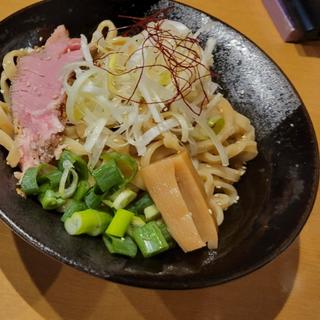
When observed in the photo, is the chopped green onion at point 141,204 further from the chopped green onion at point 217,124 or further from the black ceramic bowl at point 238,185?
the chopped green onion at point 217,124

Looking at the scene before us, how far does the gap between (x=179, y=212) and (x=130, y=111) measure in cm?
31

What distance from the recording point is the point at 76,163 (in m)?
1.29

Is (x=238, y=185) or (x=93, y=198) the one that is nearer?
(x=93, y=198)

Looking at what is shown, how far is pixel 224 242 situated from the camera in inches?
51.0

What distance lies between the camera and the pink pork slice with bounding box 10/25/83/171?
1.34m

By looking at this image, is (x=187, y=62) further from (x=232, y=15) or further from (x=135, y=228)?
(x=232, y=15)

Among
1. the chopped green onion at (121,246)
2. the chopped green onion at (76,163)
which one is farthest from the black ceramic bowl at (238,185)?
the chopped green onion at (76,163)

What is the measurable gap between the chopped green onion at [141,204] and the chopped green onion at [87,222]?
0.30 ft

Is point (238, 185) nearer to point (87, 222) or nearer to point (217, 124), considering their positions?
point (217, 124)

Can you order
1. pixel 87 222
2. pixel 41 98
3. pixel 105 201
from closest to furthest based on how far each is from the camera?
pixel 87 222, pixel 105 201, pixel 41 98

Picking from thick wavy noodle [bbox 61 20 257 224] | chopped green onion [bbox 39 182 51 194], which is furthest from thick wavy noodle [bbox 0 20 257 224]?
chopped green onion [bbox 39 182 51 194]

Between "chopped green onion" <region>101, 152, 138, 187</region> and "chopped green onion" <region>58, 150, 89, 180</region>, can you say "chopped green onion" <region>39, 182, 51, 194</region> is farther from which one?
"chopped green onion" <region>101, 152, 138, 187</region>

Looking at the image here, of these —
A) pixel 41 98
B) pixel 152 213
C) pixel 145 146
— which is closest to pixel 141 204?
pixel 152 213

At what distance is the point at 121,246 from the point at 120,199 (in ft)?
0.44
